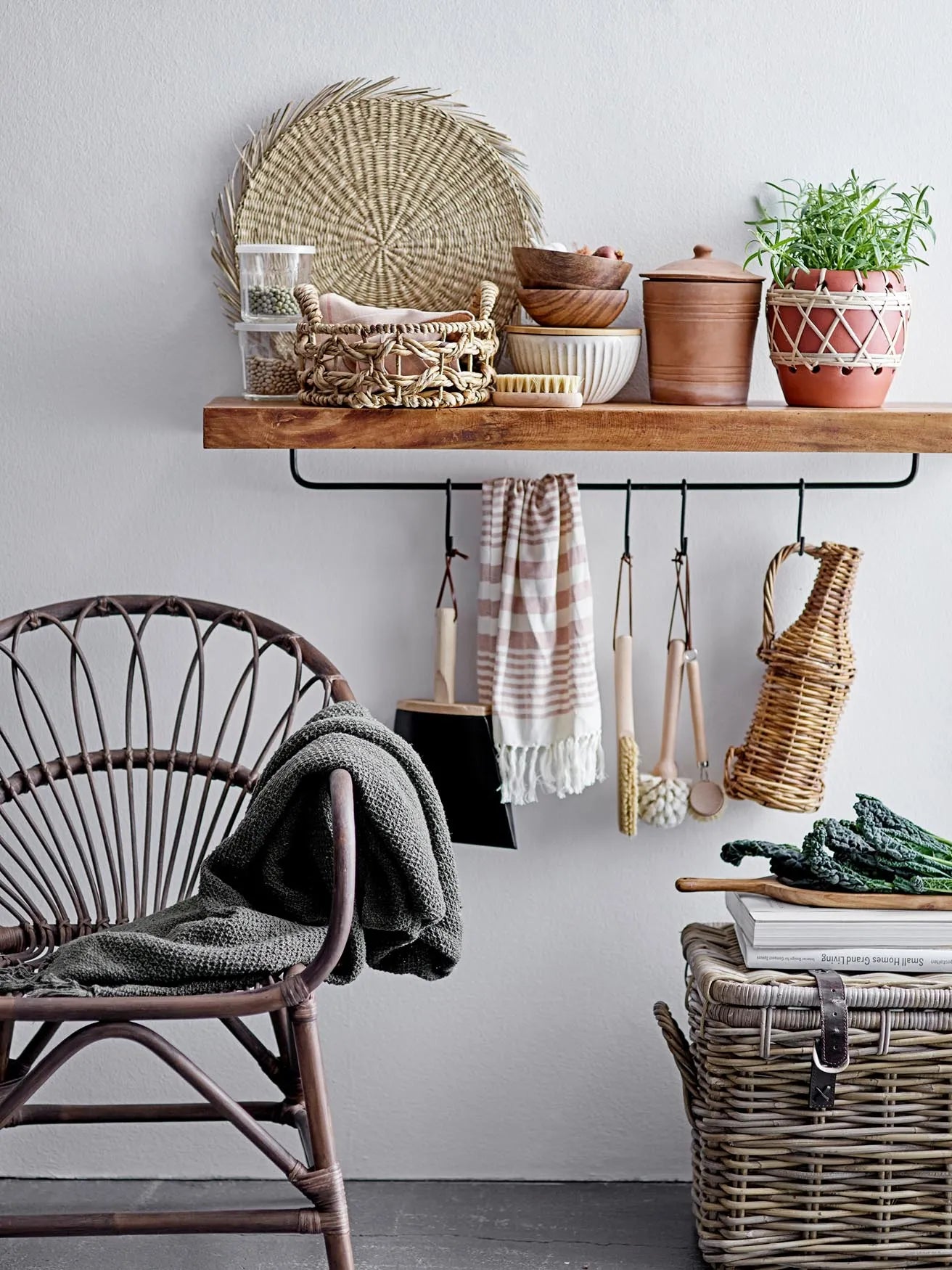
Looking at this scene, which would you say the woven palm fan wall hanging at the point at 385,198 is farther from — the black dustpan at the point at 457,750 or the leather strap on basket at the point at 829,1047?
the leather strap on basket at the point at 829,1047

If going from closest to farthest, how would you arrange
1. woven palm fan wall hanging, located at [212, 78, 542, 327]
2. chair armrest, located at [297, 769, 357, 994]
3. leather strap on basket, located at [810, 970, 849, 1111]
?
chair armrest, located at [297, 769, 357, 994] < leather strap on basket, located at [810, 970, 849, 1111] < woven palm fan wall hanging, located at [212, 78, 542, 327]

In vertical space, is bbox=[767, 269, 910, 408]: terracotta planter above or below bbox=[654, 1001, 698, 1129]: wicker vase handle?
above

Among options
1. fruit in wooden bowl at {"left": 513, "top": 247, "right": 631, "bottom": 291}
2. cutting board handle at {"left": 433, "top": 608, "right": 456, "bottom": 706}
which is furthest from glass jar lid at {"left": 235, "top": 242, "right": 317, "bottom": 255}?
cutting board handle at {"left": 433, "top": 608, "right": 456, "bottom": 706}

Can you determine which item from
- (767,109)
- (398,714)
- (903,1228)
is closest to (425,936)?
(398,714)

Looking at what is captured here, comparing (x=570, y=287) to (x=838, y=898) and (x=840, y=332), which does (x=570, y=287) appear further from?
(x=838, y=898)

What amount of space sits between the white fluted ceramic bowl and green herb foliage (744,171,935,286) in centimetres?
20

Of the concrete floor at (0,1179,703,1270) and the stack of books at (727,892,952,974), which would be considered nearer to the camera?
the stack of books at (727,892,952,974)

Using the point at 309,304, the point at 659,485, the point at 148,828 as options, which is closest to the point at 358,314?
the point at 309,304

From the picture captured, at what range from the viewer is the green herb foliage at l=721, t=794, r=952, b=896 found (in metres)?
1.72

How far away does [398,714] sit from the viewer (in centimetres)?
191

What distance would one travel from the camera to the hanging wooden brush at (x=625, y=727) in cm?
188

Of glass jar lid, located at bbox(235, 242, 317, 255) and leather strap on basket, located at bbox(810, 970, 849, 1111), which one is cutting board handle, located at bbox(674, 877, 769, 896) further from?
glass jar lid, located at bbox(235, 242, 317, 255)

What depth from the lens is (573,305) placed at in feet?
5.76

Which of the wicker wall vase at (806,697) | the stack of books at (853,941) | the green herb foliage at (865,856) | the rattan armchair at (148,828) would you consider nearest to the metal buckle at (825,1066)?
the stack of books at (853,941)
